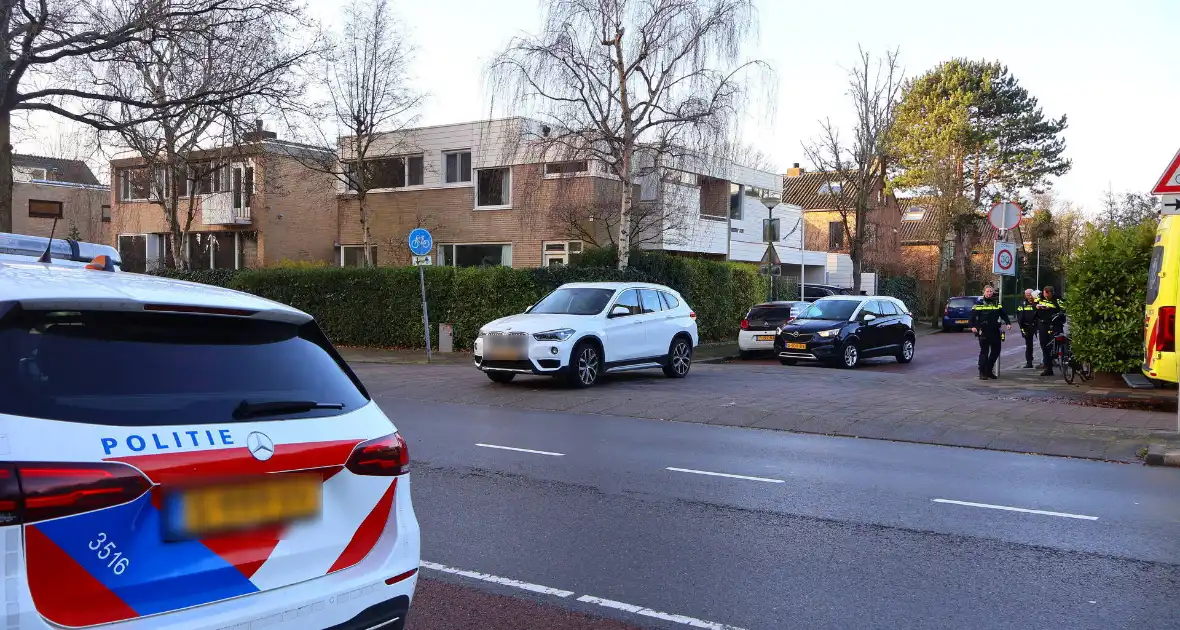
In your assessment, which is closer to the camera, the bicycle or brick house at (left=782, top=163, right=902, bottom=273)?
the bicycle

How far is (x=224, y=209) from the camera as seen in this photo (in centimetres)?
3494

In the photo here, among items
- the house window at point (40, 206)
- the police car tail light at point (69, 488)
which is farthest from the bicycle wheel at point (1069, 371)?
the house window at point (40, 206)

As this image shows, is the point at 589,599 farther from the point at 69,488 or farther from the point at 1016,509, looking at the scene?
the point at 1016,509

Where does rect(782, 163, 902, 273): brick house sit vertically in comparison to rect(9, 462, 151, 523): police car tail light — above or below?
above

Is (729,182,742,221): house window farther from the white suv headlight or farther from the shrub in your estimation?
the white suv headlight

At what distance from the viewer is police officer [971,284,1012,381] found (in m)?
17.3

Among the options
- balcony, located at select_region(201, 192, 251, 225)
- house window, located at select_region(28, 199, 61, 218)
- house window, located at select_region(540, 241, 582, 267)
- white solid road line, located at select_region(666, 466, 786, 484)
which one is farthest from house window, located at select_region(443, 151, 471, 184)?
house window, located at select_region(28, 199, 61, 218)

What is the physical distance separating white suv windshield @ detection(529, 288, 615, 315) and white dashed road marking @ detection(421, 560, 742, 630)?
10395 mm

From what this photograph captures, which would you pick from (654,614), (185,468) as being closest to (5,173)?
(654,614)

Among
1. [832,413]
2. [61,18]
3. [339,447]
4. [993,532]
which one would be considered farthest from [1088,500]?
[61,18]

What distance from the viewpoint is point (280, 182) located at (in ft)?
113

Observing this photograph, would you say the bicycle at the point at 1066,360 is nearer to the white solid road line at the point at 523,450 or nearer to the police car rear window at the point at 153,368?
the white solid road line at the point at 523,450

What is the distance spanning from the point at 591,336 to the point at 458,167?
18302 millimetres

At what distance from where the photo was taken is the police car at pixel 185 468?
263 centimetres
